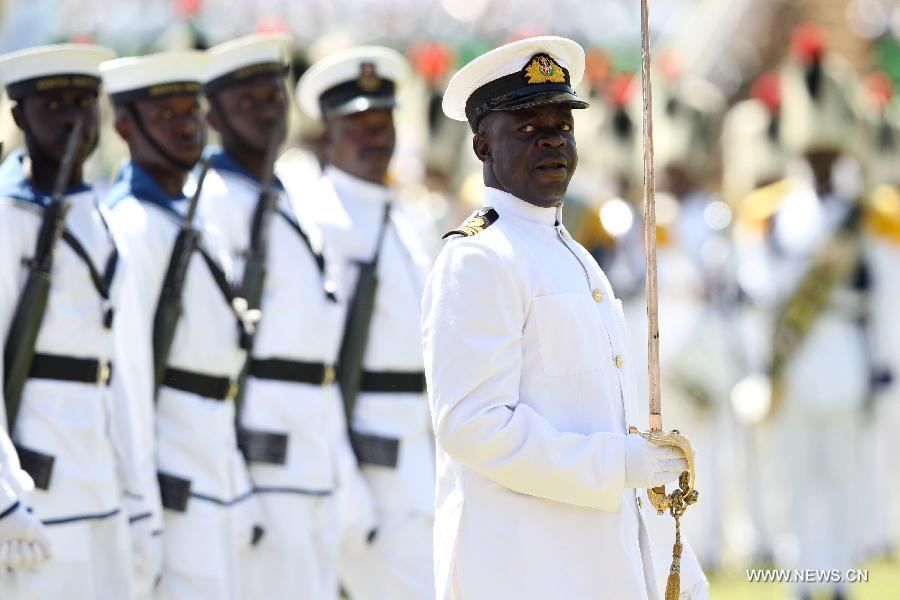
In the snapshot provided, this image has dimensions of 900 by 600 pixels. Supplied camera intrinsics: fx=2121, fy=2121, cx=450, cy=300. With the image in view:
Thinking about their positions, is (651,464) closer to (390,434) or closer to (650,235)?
(650,235)

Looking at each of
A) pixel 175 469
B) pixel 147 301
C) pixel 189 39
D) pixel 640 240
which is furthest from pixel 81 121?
pixel 640 240

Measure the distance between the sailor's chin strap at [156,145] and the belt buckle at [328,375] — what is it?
3.36 ft

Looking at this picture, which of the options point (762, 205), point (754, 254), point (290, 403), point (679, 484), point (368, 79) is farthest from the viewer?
point (754, 254)

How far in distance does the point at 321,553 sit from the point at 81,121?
2.18 metres

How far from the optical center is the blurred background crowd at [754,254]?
12.2 meters

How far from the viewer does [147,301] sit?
8.34 meters

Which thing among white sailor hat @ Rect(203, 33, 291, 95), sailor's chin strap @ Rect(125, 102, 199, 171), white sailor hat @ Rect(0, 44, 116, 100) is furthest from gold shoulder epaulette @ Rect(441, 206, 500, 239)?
white sailor hat @ Rect(203, 33, 291, 95)

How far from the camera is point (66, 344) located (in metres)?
7.57

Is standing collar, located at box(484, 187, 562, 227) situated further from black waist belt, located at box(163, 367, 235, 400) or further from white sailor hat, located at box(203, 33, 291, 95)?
white sailor hat, located at box(203, 33, 291, 95)

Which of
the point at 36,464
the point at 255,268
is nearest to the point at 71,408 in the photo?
the point at 36,464

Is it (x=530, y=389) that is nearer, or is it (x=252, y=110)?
(x=530, y=389)

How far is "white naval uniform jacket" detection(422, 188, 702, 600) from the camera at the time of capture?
18.7ft

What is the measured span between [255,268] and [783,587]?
5.27 meters

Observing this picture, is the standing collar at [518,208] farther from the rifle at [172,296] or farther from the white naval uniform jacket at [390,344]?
the white naval uniform jacket at [390,344]
